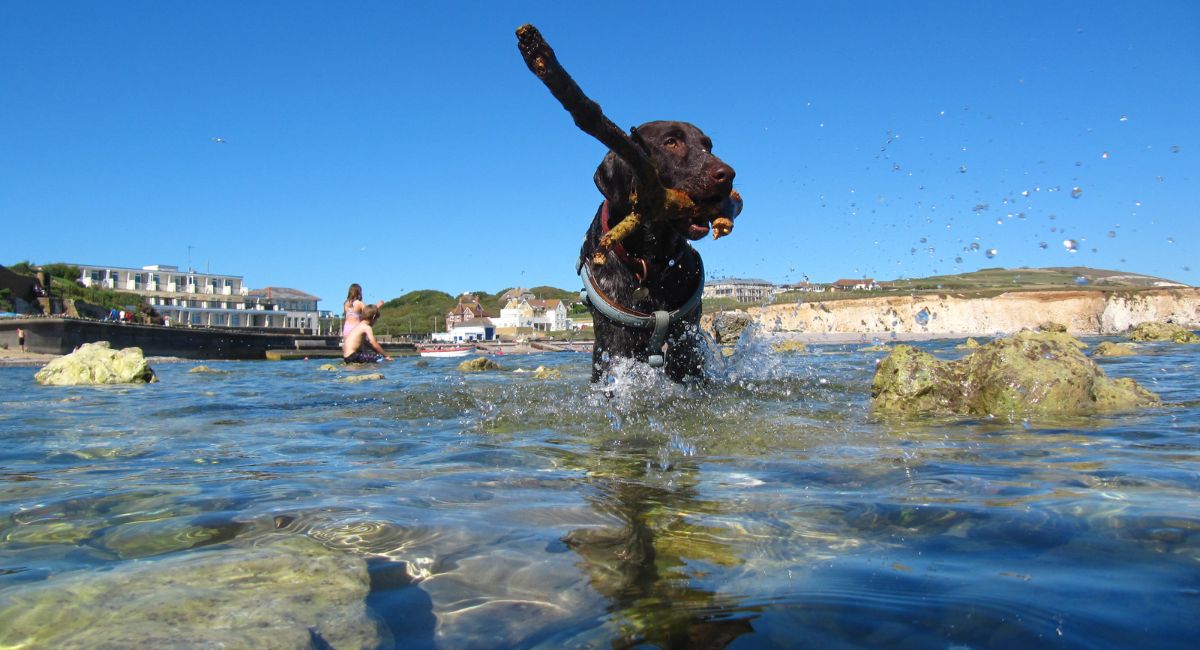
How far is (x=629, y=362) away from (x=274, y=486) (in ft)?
10.1

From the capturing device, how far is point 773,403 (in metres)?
5.17

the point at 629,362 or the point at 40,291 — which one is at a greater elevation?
the point at 40,291

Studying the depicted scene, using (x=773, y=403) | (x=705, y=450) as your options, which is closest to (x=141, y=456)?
(x=705, y=450)

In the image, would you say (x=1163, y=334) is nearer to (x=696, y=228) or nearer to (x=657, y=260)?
(x=657, y=260)

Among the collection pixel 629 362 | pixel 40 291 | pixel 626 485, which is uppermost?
pixel 40 291

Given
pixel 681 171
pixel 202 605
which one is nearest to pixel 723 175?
pixel 681 171

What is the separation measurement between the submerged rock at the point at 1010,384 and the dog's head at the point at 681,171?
1.82 m

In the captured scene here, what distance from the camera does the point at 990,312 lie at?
69.8 m

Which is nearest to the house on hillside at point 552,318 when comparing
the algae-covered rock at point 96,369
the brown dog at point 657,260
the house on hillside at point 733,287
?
the house on hillside at point 733,287

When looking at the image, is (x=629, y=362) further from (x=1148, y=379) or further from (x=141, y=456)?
(x=1148, y=379)

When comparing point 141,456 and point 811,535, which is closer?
point 811,535

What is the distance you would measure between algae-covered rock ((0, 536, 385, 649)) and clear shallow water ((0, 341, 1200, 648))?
3.1 inches

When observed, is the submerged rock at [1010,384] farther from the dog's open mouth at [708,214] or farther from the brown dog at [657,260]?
the dog's open mouth at [708,214]

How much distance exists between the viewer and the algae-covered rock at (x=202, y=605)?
4.22ft
